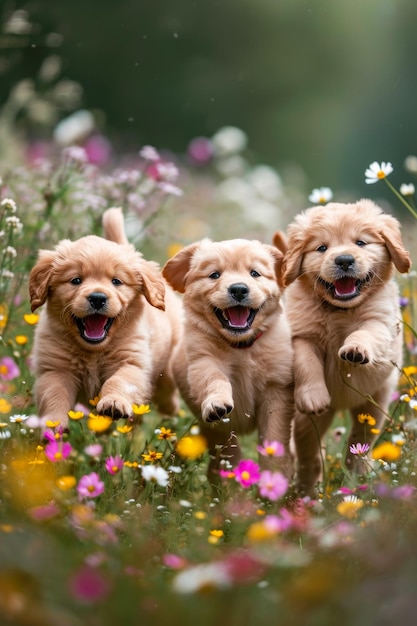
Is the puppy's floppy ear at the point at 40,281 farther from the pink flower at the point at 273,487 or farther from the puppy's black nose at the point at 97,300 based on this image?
the pink flower at the point at 273,487

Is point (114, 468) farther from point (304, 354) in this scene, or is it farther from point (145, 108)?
point (145, 108)

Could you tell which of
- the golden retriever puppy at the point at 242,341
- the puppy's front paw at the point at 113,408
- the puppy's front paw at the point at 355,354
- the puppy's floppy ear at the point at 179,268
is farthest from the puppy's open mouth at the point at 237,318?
the puppy's front paw at the point at 113,408

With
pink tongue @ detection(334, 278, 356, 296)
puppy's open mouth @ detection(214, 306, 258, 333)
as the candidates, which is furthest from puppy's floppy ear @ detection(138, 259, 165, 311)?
pink tongue @ detection(334, 278, 356, 296)

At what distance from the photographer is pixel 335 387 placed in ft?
11.1

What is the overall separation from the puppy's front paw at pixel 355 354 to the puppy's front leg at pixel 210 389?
414 mm

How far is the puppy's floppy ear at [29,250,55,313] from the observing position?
3.18 m

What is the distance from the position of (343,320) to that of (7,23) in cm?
231

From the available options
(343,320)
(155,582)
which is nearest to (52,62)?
(343,320)

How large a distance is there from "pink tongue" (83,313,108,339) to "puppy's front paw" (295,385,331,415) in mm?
750

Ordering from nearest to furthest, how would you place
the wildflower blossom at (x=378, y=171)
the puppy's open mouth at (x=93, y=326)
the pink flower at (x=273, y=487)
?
1. the pink flower at (x=273, y=487)
2. the puppy's open mouth at (x=93, y=326)
3. the wildflower blossom at (x=378, y=171)

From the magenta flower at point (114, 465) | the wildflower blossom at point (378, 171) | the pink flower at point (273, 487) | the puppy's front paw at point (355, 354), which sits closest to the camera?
the pink flower at point (273, 487)

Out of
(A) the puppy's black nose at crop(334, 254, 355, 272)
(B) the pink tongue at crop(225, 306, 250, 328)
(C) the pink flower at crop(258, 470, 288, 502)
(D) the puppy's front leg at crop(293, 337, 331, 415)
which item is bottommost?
(D) the puppy's front leg at crop(293, 337, 331, 415)

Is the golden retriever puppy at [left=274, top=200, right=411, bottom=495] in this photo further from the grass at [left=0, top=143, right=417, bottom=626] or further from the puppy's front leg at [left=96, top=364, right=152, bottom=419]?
the puppy's front leg at [left=96, top=364, right=152, bottom=419]

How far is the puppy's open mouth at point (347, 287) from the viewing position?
10.6 feet
